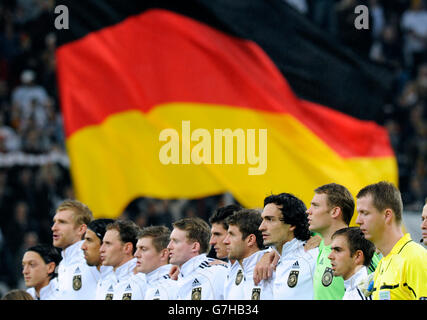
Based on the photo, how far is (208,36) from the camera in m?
13.2

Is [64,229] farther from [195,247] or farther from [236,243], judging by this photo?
[236,243]

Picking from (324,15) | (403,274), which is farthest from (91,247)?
(324,15)

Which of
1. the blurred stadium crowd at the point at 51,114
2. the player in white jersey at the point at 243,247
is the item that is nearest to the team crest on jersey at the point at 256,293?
the player in white jersey at the point at 243,247

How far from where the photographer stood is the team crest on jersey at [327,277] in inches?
313

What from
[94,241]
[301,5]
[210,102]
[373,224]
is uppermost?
[301,5]

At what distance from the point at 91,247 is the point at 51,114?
8622 mm

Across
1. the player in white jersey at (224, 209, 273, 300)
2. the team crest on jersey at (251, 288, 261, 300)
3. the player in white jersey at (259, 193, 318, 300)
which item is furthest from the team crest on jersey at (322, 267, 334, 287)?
the player in white jersey at (224, 209, 273, 300)

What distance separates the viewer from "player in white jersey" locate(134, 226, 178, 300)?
29.8ft

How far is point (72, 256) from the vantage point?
10070 millimetres

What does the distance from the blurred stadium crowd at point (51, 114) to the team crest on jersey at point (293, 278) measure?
591 cm

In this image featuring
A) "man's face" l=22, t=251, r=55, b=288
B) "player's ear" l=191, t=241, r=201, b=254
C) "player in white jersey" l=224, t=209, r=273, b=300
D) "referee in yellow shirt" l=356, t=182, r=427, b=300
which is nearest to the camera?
"referee in yellow shirt" l=356, t=182, r=427, b=300

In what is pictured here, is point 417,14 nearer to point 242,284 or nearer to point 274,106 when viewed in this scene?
point 274,106

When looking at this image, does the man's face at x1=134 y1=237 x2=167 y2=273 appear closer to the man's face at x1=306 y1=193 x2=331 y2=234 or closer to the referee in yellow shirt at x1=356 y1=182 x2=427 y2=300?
the man's face at x1=306 y1=193 x2=331 y2=234
